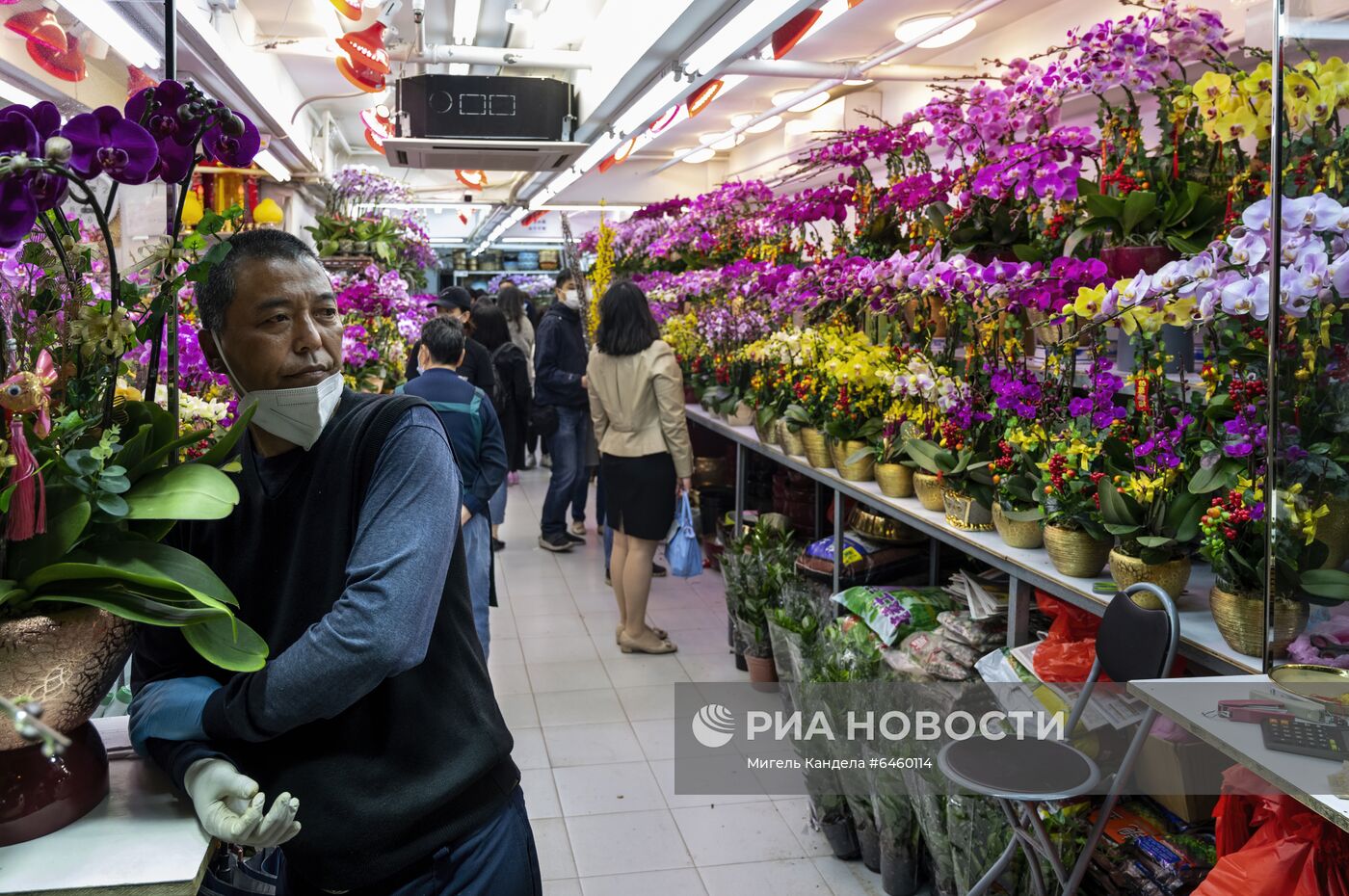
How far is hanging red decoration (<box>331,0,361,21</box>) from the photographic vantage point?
12.2 ft

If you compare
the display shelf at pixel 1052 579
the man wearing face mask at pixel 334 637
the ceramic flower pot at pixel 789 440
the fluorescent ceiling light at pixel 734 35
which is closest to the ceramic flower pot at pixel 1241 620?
the display shelf at pixel 1052 579

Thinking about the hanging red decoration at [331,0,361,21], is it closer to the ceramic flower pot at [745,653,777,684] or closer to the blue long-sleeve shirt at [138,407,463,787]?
the ceramic flower pot at [745,653,777,684]

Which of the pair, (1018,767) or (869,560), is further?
(869,560)

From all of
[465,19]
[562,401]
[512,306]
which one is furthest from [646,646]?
[512,306]

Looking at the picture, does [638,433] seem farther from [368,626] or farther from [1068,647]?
[368,626]

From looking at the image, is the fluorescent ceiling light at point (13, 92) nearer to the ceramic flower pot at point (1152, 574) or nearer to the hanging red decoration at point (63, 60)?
the hanging red decoration at point (63, 60)

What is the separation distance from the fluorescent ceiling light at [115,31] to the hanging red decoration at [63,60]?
0.06 m

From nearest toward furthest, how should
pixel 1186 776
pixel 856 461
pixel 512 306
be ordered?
1. pixel 1186 776
2. pixel 856 461
3. pixel 512 306

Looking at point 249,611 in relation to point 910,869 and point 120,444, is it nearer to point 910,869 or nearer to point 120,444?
point 120,444

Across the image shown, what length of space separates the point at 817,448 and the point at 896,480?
64 centimetres

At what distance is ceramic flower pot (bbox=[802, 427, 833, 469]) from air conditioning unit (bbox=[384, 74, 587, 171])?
1966mm

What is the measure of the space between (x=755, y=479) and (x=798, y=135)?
3.70 m

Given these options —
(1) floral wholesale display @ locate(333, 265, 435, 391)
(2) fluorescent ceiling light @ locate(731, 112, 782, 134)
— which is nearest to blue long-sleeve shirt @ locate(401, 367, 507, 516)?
(1) floral wholesale display @ locate(333, 265, 435, 391)

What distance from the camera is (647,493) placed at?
4891 mm
